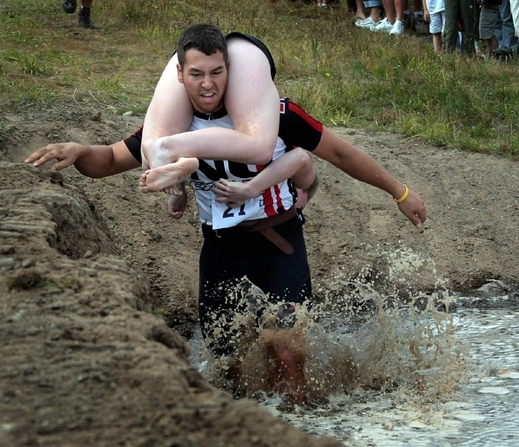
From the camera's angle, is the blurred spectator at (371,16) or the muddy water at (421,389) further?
the blurred spectator at (371,16)

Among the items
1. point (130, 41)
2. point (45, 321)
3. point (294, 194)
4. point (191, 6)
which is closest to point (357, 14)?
point (191, 6)

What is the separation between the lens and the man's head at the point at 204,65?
3578mm

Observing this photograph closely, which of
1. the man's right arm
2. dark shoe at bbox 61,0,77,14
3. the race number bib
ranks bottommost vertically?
the race number bib

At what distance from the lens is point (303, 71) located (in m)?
8.95

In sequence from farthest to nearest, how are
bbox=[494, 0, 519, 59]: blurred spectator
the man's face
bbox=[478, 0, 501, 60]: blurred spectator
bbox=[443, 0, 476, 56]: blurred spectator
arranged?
bbox=[494, 0, 519, 59]: blurred spectator, bbox=[478, 0, 501, 60]: blurred spectator, bbox=[443, 0, 476, 56]: blurred spectator, the man's face

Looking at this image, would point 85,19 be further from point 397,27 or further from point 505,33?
point 505,33

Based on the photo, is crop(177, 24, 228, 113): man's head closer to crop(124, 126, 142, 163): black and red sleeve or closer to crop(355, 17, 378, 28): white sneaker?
crop(124, 126, 142, 163): black and red sleeve

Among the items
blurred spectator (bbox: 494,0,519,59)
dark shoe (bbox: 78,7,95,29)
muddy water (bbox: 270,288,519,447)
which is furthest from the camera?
blurred spectator (bbox: 494,0,519,59)

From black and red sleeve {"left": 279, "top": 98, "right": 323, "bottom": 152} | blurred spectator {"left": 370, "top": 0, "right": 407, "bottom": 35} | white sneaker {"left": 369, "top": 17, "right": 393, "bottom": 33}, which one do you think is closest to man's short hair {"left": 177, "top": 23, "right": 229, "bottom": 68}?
black and red sleeve {"left": 279, "top": 98, "right": 323, "bottom": 152}

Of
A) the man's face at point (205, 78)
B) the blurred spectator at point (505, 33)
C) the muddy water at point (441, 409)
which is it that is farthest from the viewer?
the blurred spectator at point (505, 33)

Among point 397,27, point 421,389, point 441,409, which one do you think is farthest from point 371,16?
point 441,409

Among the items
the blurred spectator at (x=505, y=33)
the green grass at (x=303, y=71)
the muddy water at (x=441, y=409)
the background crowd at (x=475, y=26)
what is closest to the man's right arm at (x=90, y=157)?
the muddy water at (x=441, y=409)

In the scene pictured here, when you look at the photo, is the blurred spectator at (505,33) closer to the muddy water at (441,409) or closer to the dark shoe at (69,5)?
the dark shoe at (69,5)

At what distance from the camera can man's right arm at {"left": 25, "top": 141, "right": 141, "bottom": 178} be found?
3.93m
